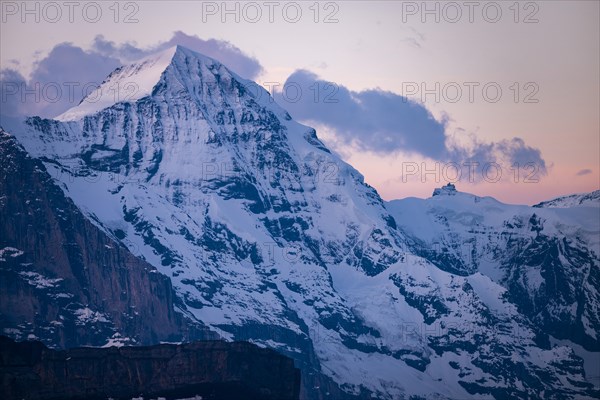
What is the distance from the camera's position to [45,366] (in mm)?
191750

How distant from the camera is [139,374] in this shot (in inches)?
7761

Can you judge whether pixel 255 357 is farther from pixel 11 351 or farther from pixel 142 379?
pixel 11 351

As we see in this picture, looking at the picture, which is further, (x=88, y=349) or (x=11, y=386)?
(x=88, y=349)

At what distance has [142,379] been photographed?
196625mm

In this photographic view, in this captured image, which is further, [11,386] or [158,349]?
[158,349]

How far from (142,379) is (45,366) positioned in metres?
9.83

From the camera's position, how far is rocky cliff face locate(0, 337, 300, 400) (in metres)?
190

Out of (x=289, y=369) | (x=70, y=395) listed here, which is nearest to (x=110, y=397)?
(x=70, y=395)

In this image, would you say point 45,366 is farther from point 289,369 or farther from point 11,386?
point 289,369

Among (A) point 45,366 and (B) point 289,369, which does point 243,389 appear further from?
(A) point 45,366

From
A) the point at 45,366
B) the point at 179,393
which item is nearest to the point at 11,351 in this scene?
the point at 45,366

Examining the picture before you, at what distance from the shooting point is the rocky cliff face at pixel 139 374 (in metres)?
190

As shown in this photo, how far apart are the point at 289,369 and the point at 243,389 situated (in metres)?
5.55

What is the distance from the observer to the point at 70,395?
630ft
